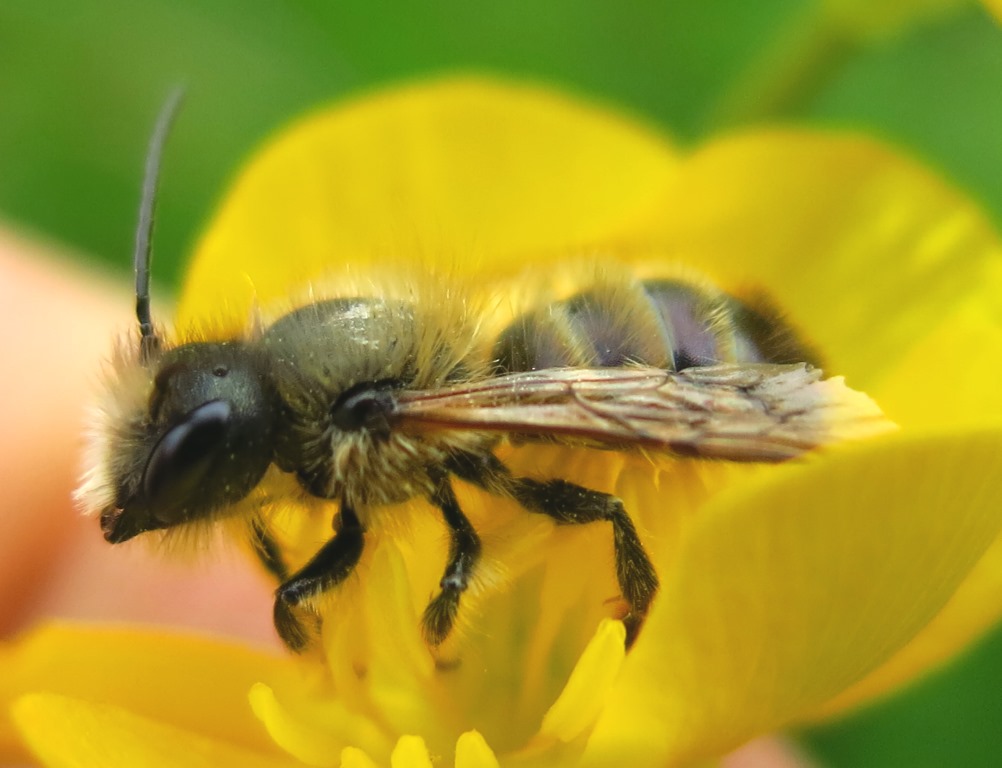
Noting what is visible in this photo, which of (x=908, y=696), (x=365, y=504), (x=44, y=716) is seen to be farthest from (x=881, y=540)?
→ (x=908, y=696)

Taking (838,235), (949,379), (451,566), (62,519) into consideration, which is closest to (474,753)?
(451,566)

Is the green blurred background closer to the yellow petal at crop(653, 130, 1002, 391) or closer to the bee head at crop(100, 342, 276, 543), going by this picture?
the yellow petal at crop(653, 130, 1002, 391)

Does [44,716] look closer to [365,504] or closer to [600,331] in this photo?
[365,504]

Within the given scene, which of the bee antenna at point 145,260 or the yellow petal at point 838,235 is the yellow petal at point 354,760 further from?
the yellow petal at point 838,235

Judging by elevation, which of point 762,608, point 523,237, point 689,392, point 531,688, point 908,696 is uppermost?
point 523,237

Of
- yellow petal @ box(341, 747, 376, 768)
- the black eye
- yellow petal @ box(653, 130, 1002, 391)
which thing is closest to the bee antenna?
the black eye

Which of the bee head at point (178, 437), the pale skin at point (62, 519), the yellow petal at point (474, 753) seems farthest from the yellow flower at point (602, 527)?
the pale skin at point (62, 519)
